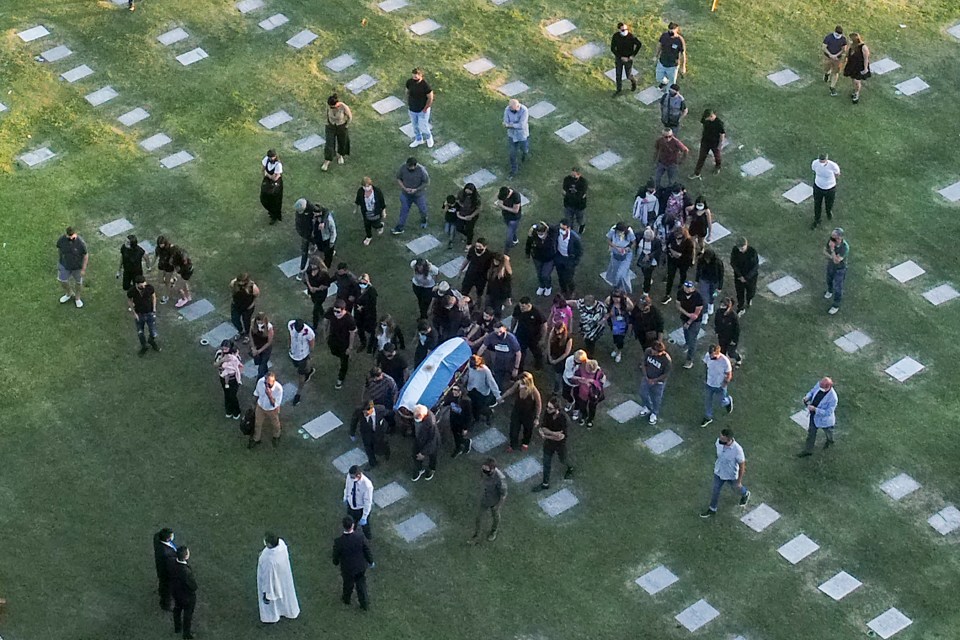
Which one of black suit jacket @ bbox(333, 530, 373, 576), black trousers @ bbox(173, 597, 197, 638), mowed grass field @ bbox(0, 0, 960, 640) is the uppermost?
black suit jacket @ bbox(333, 530, 373, 576)

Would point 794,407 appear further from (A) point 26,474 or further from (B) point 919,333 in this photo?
(A) point 26,474

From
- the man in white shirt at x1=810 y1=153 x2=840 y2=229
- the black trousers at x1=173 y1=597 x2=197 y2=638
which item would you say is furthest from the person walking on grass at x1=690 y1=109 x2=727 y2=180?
the black trousers at x1=173 y1=597 x2=197 y2=638

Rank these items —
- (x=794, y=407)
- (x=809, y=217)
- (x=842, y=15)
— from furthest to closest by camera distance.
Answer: (x=842, y=15) → (x=809, y=217) → (x=794, y=407)

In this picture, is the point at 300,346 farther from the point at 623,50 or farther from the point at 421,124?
the point at 623,50

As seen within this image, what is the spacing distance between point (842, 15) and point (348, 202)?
11.9 m

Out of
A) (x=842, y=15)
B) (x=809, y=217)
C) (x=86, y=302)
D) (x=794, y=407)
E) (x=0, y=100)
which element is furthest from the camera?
(x=842, y=15)

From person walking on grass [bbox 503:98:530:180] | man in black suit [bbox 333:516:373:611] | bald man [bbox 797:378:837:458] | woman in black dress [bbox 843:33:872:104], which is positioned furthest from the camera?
woman in black dress [bbox 843:33:872:104]

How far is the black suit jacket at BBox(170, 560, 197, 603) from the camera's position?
21.0m

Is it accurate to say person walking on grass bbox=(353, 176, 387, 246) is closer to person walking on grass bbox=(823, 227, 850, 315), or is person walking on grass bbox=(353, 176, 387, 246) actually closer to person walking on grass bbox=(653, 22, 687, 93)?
person walking on grass bbox=(653, 22, 687, 93)

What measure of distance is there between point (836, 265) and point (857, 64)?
683 centimetres

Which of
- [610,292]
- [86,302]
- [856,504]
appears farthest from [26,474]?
[856,504]

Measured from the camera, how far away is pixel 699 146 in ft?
103

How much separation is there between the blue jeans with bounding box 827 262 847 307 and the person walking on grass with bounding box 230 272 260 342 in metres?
9.01

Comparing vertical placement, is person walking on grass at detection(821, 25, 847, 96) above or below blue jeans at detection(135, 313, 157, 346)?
above
